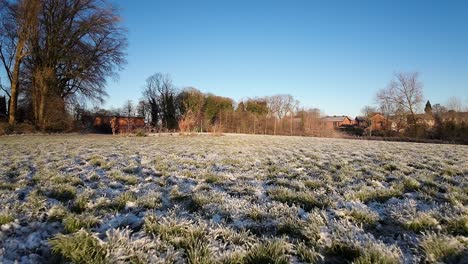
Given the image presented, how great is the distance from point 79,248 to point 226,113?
45032 millimetres

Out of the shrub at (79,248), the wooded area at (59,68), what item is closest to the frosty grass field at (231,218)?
the shrub at (79,248)

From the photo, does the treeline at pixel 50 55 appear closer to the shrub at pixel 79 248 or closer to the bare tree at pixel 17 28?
the bare tree at pixel 17 28

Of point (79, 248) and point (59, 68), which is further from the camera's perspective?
point (59, 68)

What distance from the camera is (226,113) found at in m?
46.9

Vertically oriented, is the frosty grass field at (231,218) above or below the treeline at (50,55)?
below

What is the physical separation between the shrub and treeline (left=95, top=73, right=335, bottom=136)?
3103 cm

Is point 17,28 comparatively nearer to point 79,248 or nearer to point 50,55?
point 50,55

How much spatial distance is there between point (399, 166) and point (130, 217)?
5.54m

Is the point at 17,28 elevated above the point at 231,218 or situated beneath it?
elevated above

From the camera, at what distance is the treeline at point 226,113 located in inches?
1570

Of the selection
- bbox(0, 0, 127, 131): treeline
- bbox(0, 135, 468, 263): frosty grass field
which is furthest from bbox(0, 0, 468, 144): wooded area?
bbox(0, 135, 468, 263): frosty grass field

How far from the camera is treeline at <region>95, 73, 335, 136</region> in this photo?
131ft

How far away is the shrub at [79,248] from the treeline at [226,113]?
31026 millimetres

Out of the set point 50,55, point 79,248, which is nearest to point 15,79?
point 50,55
